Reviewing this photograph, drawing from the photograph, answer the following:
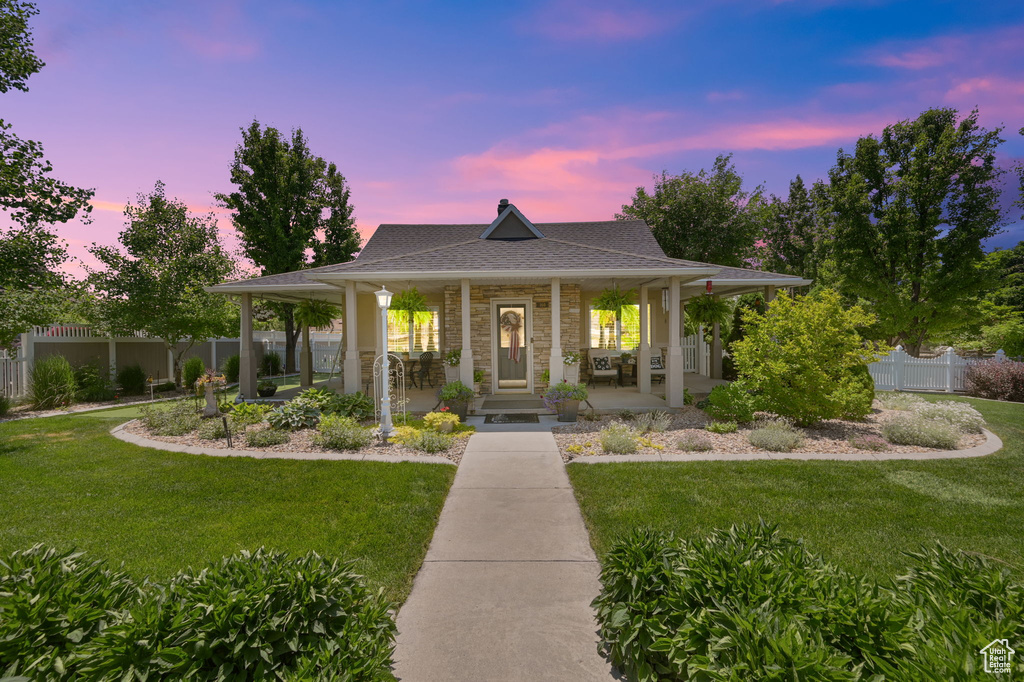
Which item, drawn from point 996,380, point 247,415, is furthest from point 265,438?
point 996,380

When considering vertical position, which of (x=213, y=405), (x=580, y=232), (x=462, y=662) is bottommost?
(x=462, y=662)

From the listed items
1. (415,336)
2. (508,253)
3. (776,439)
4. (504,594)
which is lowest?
(504,594)

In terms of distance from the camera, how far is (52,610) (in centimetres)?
213

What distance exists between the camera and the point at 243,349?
43.8ft

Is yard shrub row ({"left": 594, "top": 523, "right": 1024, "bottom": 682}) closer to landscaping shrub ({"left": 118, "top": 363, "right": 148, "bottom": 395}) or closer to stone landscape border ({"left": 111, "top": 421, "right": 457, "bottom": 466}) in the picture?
stone landscape border ({"left": 111, "top": 421, "right": 457, "bottom": 466})

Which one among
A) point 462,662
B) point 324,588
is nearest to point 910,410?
point 462,662

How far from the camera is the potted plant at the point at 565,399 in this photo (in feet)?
32.1

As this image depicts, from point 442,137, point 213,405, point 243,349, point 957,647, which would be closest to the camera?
point 957,647

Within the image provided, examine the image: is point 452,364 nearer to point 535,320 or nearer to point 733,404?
point 535,320

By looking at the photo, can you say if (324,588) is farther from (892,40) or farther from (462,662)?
(892,40)

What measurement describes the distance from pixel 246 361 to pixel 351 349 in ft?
14.1

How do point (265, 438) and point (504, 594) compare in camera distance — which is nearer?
point (504, 594)

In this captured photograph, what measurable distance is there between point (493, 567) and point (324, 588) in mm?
1973

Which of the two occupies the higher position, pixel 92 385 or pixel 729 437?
pixel 92 385
